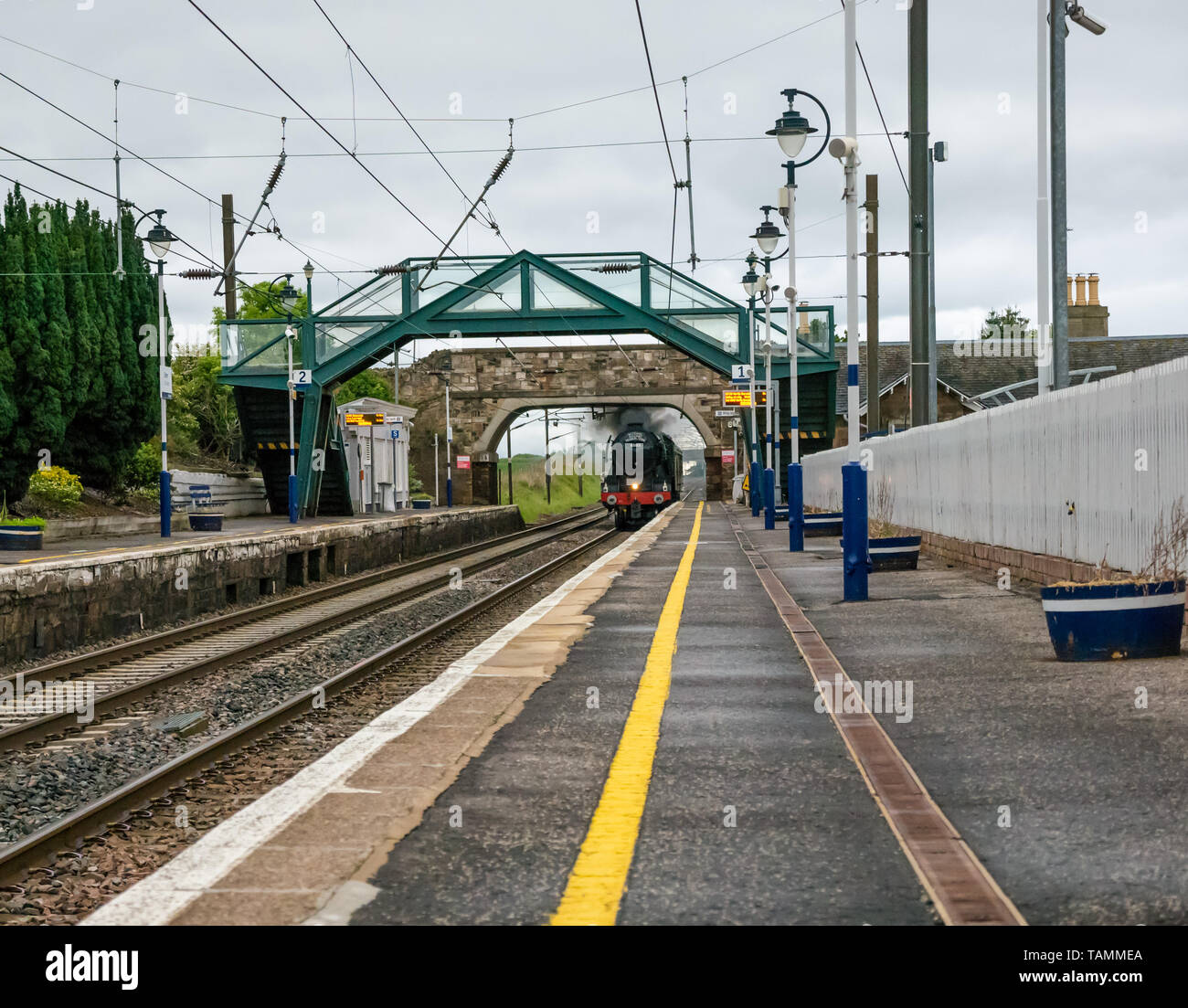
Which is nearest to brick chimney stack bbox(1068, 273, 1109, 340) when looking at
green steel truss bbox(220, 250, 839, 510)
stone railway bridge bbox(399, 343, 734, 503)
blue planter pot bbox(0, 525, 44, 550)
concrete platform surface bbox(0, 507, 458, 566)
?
stone railway bridge bbox(399, 343, 734, 503)

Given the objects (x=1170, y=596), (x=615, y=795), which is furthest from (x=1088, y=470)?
(x=615, y=795)

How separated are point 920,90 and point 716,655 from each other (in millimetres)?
14949

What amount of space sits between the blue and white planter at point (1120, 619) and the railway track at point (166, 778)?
494 cm

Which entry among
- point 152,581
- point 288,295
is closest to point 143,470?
point 288,295

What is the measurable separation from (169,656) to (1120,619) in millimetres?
9316

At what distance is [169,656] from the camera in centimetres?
1412

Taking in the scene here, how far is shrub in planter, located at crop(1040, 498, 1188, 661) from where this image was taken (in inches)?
341

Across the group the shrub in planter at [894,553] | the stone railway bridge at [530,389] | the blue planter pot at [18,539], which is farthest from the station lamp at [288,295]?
the stone railway bridge at [530,389]

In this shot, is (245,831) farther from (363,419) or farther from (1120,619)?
(363,419)

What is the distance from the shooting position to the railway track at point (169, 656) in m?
9.95

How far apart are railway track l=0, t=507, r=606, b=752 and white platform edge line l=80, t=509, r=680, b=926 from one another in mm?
2972

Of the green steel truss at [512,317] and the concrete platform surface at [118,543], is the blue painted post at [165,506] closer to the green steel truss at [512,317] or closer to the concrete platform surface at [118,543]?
the concrete platform surface at [118,543]
